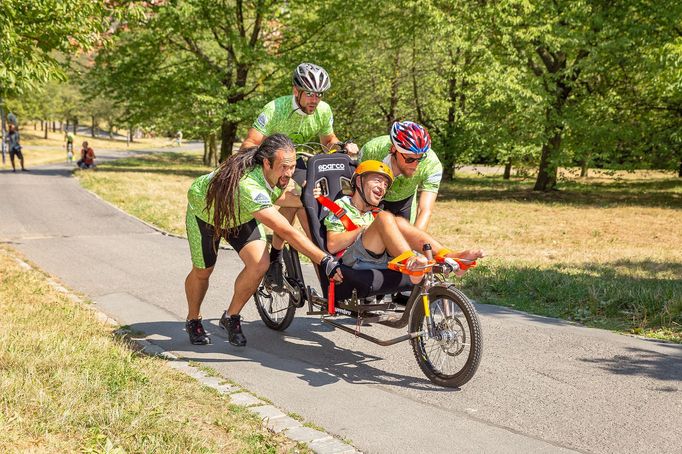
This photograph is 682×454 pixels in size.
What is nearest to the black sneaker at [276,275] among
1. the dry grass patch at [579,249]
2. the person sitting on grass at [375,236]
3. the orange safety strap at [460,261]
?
the person sitting on grass at [375,236]

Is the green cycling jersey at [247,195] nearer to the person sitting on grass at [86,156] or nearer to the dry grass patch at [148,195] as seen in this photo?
the dry grass patch at [148,195]

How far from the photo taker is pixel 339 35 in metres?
27.1

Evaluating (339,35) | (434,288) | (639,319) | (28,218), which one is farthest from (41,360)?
(339,35)

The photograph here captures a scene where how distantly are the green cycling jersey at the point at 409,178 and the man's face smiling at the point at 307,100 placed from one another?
2.13 ft

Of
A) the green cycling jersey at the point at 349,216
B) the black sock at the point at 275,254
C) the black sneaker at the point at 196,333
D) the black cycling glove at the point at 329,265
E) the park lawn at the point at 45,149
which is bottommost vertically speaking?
the park lawn at the point at 45,149

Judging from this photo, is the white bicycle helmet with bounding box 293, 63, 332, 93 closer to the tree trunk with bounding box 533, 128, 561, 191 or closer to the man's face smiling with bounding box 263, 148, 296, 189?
the man's face smiling with bounding box 263, 148, 296, 189

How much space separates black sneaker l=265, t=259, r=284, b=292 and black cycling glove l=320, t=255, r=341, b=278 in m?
1.18

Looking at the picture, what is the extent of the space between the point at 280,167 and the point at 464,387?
7.03 ft

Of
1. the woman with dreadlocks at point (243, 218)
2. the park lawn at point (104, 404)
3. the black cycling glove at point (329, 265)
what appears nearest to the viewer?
the park lawn at point (104, 404)

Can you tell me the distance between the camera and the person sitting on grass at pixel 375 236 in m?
4.85

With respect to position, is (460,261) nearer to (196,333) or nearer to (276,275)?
(276,275)

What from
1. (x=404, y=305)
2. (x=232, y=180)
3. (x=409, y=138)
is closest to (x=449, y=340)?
(x=404, y=305)

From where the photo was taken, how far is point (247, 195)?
17.6 ft

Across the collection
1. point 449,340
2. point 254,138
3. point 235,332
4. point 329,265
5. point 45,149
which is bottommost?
point 45,149
